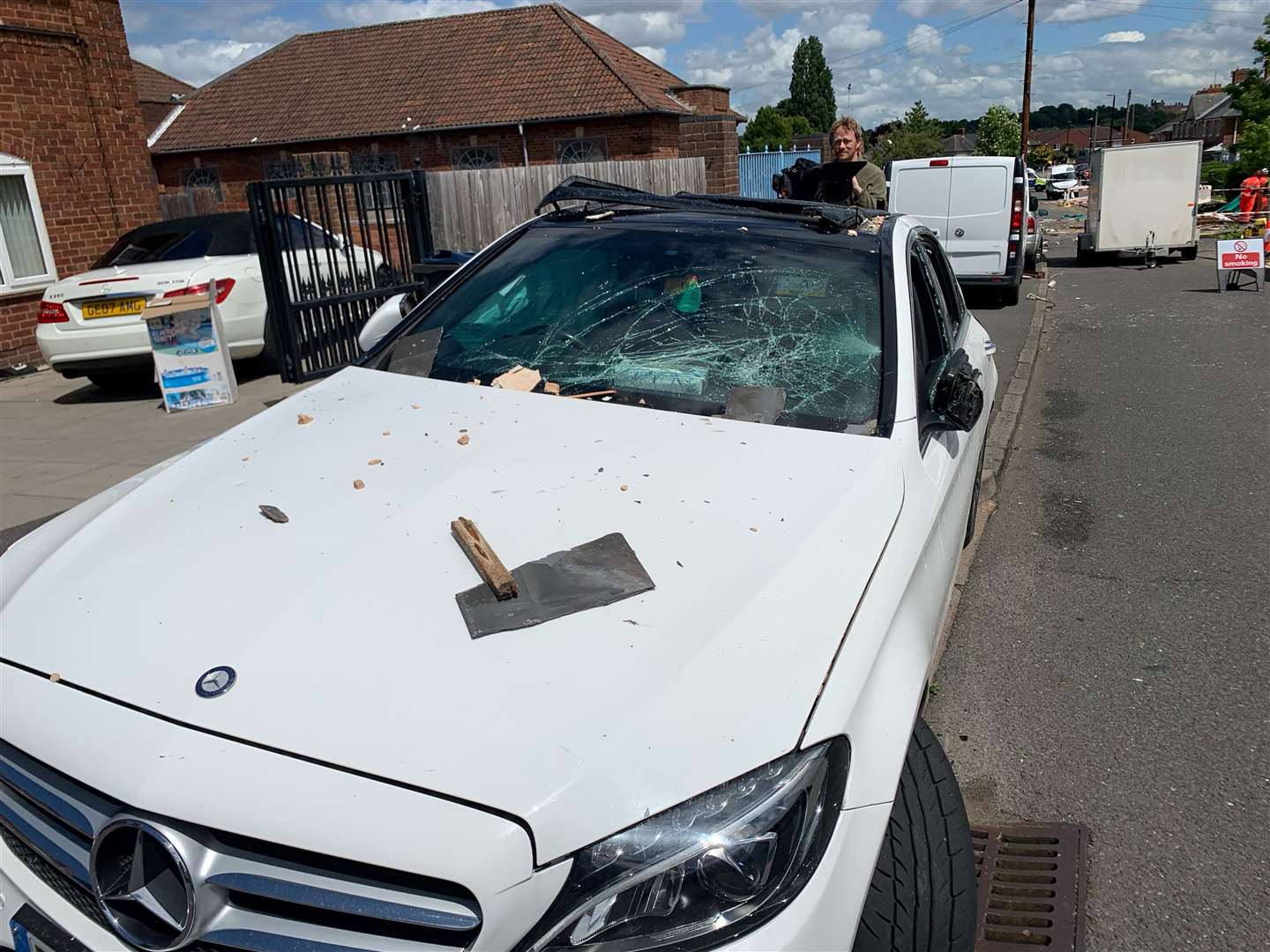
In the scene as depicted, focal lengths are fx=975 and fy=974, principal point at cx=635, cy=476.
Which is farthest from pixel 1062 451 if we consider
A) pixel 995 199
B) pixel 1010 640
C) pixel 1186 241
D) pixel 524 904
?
pixel 1186 241

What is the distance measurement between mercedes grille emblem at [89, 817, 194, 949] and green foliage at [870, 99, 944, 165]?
3733 centimetres

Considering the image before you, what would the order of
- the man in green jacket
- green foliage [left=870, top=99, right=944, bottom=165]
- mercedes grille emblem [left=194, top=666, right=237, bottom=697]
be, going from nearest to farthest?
mercedes grille emblem [left=194, top=666, right=237, bottom=697]
the man in green jacket
green foliage [left=870, top=99, right=944, bottom=165]

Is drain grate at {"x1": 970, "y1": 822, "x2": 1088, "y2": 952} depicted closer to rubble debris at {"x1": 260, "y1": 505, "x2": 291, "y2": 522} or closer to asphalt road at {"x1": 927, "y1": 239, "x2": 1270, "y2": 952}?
asphalt road at {"x1": 927, "y1": 239, "x2": 1270, "y2": 952}

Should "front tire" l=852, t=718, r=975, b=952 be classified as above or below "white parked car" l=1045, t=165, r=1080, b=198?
→ above

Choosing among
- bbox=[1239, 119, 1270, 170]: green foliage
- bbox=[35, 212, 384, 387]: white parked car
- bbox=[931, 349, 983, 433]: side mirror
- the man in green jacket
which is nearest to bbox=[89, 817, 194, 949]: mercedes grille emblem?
bbox=[931, 349, 983, 433]: side mirror

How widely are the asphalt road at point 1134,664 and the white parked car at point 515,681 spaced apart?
0.87 meters

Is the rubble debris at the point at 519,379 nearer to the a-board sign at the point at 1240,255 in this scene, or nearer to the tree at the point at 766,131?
the a-board sign at the point at 1240,255

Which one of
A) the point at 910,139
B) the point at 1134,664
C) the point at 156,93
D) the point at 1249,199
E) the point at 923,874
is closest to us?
the point at 923,874

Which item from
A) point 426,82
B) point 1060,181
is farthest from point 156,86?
point 1060,181

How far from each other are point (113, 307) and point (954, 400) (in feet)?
26.3

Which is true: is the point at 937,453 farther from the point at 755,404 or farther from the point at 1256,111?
the point at 1256,111

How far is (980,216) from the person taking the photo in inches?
567

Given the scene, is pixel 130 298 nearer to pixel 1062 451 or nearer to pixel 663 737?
pixel 1062 451

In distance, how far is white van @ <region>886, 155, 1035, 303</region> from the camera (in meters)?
14.3
